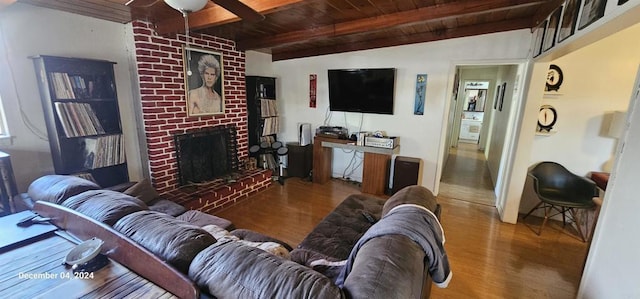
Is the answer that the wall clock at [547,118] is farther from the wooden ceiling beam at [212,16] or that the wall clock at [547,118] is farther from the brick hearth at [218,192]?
the brick hearth at [218,192]

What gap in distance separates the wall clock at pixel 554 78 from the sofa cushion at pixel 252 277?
3.49m

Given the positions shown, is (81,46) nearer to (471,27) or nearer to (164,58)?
(164,58)

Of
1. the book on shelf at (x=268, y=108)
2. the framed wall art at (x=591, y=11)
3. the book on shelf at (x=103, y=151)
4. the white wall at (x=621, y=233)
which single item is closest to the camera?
the white wall at (x=621, y=233)

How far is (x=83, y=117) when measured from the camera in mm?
2490

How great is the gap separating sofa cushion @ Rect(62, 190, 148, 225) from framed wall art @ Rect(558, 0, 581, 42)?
3.00m

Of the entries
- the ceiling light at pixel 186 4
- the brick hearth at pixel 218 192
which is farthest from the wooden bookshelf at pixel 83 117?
the ceiling light at pixel 186 4

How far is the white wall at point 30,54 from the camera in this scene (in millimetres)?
2186

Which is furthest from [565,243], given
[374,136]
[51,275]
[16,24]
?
[16,24]

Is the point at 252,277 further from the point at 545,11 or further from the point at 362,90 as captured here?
the point at 362,90

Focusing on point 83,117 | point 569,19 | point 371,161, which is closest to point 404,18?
point 569,19

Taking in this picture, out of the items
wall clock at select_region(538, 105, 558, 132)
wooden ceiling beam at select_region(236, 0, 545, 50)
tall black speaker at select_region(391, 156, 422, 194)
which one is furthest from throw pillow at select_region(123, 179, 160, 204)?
wall clock at select_region(538, 105, 558, 132)

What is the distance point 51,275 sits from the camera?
0.91m

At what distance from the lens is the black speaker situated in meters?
4.51

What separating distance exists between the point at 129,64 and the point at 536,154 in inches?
189
